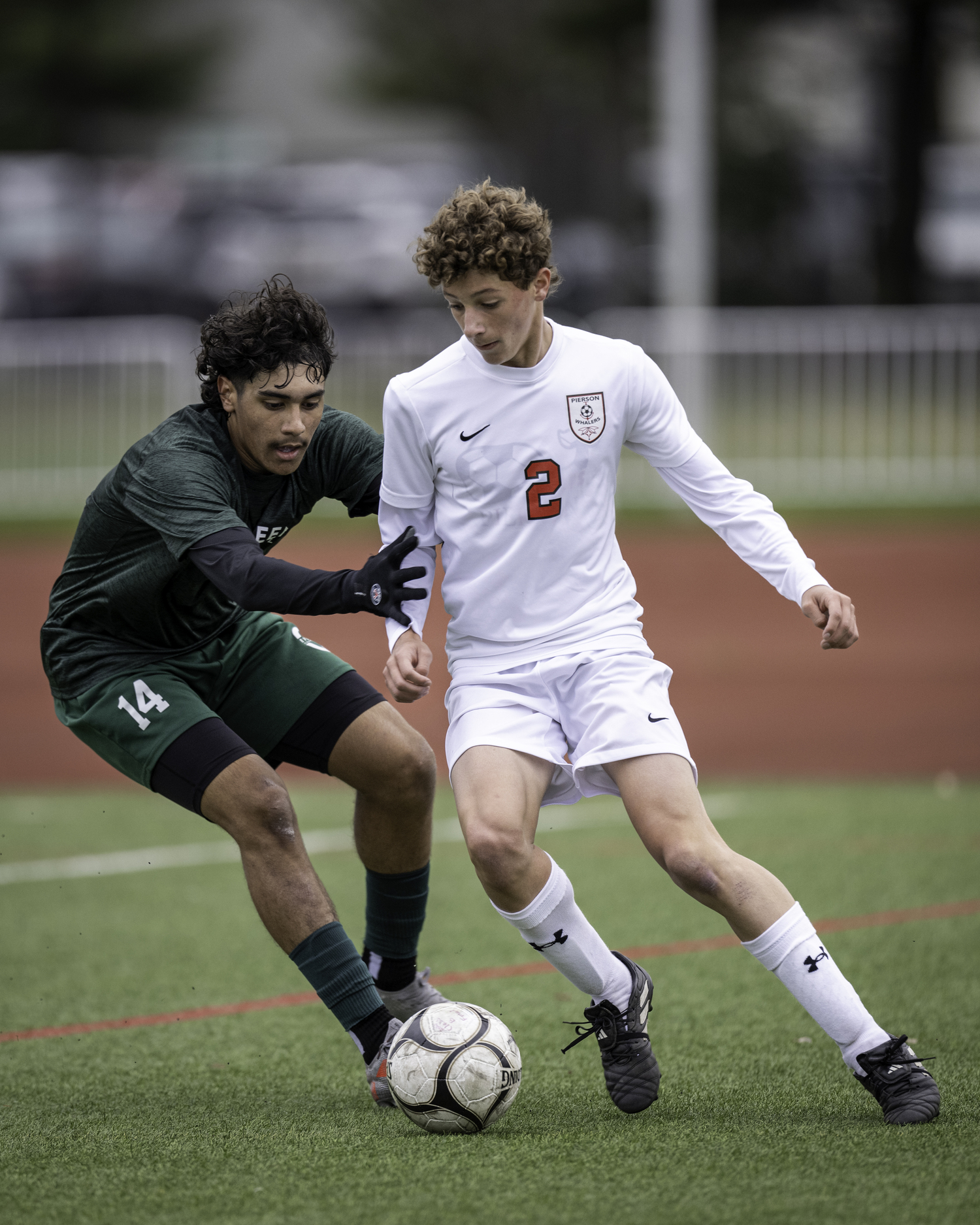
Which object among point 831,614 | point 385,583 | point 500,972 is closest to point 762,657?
point 500,972

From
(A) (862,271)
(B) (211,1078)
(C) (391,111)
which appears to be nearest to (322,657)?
(B) (211,1078)

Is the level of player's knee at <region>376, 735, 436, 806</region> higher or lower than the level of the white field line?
higher

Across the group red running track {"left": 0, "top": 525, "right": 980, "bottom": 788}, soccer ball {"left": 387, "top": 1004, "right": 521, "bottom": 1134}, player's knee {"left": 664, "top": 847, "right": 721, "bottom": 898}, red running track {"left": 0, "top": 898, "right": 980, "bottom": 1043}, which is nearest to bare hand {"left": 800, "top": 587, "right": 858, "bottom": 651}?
player's knee {"left": 664, "top": 847, "right": 721, "bottom": 898}

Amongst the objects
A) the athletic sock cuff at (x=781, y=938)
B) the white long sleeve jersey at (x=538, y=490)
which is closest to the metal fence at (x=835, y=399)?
the white long sleeve jersey at (x=538, y=490)

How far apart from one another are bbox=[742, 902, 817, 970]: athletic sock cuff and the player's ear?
191 centimetres

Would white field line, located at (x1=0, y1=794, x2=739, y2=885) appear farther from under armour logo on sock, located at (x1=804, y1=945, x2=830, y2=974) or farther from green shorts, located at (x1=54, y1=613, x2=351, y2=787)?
under armour logo on sock, located at (x1=804, y1=945, x2=830, y2=974)

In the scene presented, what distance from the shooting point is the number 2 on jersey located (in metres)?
3.95

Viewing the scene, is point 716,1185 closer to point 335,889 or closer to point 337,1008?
point 337,1008

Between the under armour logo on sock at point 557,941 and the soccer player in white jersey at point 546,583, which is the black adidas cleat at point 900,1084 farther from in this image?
the under armour logo on sock at point 557,941

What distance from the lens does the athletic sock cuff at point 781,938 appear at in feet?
12.1

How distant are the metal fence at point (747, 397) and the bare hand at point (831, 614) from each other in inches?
432

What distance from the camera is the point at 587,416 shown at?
3.99 m

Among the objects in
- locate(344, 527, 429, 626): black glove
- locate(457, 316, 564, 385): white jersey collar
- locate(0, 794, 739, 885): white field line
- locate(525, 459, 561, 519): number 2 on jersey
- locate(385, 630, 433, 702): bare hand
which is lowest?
locate(0, 794, 739, 885): white field line

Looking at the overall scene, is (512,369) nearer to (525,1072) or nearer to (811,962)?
(811,962)
